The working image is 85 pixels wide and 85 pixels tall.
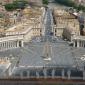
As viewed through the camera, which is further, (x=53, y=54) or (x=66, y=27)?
(x=66, y=27)

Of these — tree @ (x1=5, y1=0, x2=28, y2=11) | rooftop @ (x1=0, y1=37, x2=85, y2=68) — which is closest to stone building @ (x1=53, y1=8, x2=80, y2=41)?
rooftop @ (x1=0, y1=37, x2=85, y2=68)

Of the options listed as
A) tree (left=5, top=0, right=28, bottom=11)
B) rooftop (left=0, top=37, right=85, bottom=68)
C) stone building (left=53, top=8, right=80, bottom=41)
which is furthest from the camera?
tree (left=5, top=0, right=28, bottom=11)

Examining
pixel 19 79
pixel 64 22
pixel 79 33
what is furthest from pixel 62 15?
pixel 19 79

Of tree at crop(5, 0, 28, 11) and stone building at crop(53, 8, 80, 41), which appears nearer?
stone building at crop(53, 8, 80, 41)

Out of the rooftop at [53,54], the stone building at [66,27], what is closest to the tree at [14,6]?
the stone building at [66,27]

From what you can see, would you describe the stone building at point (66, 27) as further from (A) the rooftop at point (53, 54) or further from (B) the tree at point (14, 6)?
(B) the tree at point (14, 6)

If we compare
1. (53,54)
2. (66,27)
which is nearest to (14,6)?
(66,27)

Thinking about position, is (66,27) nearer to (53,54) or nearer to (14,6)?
(53,54)

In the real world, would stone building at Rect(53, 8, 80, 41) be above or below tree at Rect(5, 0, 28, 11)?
above

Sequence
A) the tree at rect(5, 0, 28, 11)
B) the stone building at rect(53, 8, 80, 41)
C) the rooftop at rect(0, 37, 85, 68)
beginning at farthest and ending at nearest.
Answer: the tree at rect(5, 0, 28, 11) → the stone building at rect(53, 8, 80, 41) → the rooftop at rect(0, 37, 85, 68)

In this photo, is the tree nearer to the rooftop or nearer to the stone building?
the stone building

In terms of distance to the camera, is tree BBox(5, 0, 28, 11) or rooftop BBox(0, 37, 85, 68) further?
tree BBox(5, 0, 28, 11)
